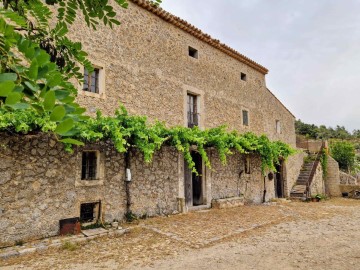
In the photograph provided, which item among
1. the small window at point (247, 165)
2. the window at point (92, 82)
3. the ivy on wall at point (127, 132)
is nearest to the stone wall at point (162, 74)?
the window at point (92, 82)

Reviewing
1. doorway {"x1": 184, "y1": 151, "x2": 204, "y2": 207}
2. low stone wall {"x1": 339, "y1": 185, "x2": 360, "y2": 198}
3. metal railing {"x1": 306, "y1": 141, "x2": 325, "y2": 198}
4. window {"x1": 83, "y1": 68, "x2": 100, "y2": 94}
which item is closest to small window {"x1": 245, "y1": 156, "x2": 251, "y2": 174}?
doorway {"x1": 184, "y1": 151, "x2": 204, "y2": 207}

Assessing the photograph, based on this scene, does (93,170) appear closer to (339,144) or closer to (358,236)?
(358,236)

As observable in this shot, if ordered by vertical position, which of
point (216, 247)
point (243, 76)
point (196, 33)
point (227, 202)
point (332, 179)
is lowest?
point (216, 247)

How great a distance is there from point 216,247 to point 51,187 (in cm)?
426

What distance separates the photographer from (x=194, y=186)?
1175 cm

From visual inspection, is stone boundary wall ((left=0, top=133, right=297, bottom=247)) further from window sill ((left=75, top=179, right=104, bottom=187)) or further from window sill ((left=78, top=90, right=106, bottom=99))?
window sill ((left=78, top=90, right=106, bottom=99))

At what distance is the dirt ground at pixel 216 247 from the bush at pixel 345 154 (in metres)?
13.8

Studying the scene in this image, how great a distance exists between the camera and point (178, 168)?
31.9 ft

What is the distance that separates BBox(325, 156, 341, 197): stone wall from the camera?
17027 mm

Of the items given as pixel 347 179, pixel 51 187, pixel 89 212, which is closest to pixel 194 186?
pixel 89 212

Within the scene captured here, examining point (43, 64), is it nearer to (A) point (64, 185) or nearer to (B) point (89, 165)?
(A) point (64, 185)

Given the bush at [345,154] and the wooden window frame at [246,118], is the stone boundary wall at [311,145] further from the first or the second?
the wooden window frame at [246,118]

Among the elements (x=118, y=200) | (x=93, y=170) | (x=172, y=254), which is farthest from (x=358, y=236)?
(x=93, y=170)

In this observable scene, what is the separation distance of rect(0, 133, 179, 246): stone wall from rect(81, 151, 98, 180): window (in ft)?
0.70
